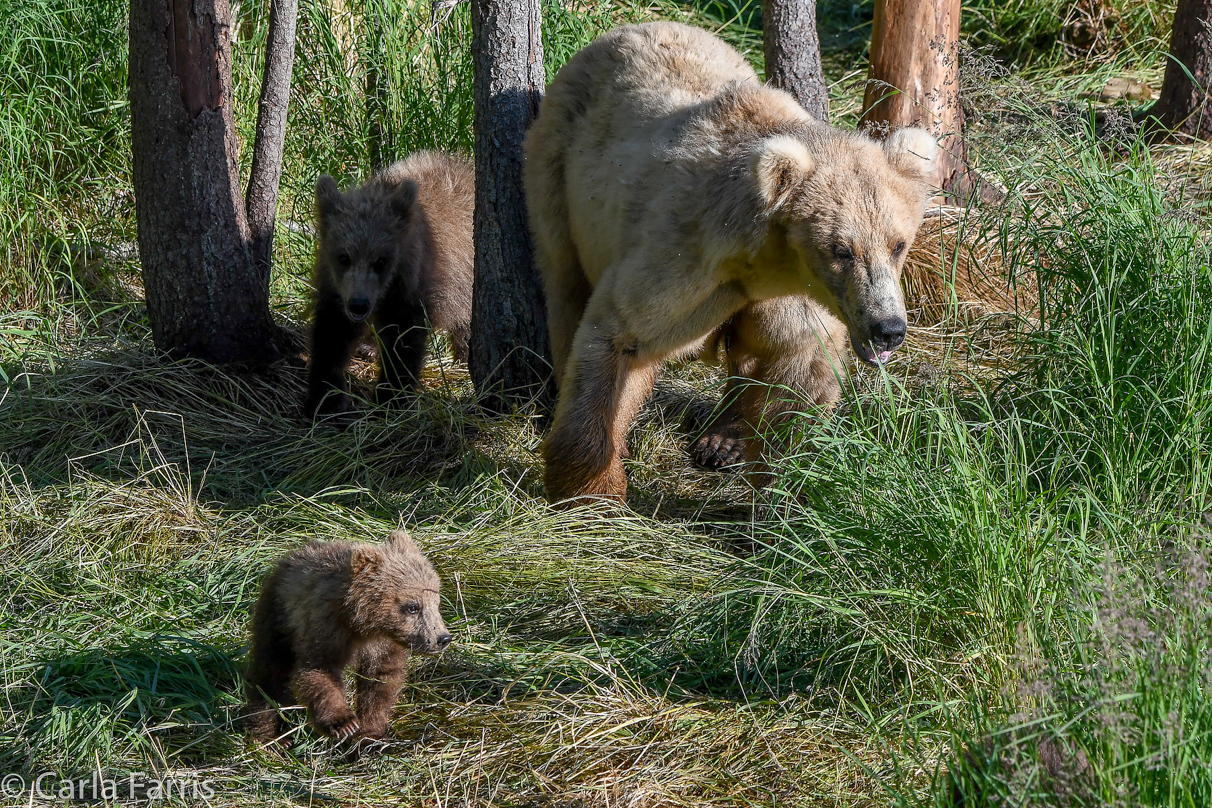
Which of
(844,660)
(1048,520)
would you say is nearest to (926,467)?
(1048,520)

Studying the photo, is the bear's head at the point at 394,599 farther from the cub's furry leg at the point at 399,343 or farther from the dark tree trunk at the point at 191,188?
the dark tree trunk at the point at 191,188

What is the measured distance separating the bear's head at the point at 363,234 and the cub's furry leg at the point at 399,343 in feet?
0.52

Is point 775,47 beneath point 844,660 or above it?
above

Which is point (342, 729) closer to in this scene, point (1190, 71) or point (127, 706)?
point (127, 706)

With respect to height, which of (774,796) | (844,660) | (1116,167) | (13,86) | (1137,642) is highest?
(13,86)

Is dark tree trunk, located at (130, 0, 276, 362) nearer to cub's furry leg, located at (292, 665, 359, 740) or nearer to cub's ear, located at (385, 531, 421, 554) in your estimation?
cub's ear, located at (385, 531, 421, 554)

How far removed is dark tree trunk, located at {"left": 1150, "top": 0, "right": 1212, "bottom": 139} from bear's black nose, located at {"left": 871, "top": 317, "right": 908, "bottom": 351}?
4.50m

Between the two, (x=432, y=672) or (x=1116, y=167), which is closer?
(x=432, y=672)

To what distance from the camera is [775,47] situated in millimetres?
6074

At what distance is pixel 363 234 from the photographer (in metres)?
5.64

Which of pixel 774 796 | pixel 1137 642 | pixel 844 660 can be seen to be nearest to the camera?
pixel 1137 642

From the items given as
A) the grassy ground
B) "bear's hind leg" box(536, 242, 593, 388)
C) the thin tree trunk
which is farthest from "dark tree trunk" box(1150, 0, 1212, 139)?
the thin tree trunk

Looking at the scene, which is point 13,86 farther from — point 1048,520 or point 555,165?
point 1048,520

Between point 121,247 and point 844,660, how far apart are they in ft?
16.9
